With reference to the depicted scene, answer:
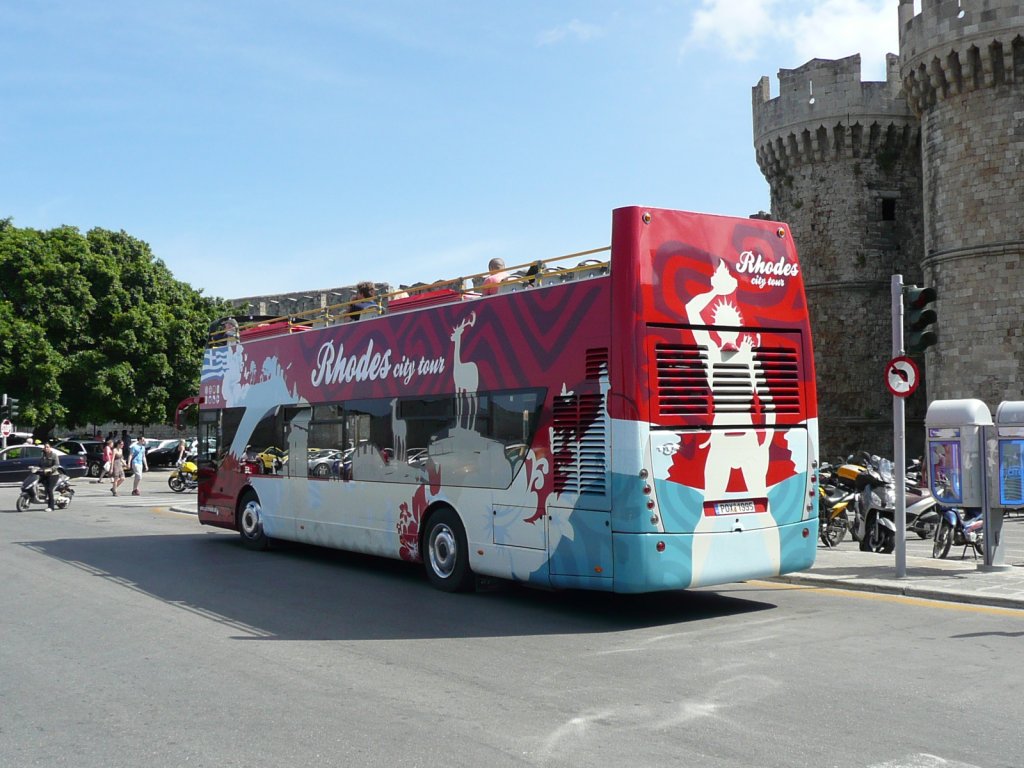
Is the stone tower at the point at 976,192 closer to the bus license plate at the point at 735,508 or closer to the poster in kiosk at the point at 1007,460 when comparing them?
the poster in kiosk at the point at 1007,460

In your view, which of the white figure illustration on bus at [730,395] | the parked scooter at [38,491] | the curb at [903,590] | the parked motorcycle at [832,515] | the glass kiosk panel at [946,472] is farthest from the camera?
the parked scooter at [38,491]

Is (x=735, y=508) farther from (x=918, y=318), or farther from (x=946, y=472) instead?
(x=946, y=472)

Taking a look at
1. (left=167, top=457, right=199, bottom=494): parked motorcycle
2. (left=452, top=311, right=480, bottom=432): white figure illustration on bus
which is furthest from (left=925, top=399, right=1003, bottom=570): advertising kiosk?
(left=167, top=457, right=199, bottom=494): parked motorcycle

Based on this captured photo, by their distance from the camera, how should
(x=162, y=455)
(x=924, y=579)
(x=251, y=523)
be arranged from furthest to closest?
1. (x=162, y=455)
2. (x=251, y=523)
3. (x=924, y=579)

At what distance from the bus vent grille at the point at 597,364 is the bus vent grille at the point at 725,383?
438mm

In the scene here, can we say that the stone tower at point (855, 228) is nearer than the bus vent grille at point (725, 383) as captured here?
No

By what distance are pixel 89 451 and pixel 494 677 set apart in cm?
4168

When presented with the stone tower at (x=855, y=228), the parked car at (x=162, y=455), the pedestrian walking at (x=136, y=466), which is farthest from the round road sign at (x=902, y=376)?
the parked car at (x=162, y=455)

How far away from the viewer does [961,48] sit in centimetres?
2962

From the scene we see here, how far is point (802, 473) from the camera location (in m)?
9.82

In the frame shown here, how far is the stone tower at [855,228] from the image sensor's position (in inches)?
1462

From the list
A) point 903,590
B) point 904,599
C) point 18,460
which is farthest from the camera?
point 18,460

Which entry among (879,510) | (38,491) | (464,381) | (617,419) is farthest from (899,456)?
(38,491)

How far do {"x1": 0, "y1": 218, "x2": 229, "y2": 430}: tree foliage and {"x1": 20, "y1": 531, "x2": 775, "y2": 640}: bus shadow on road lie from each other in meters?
34.8
